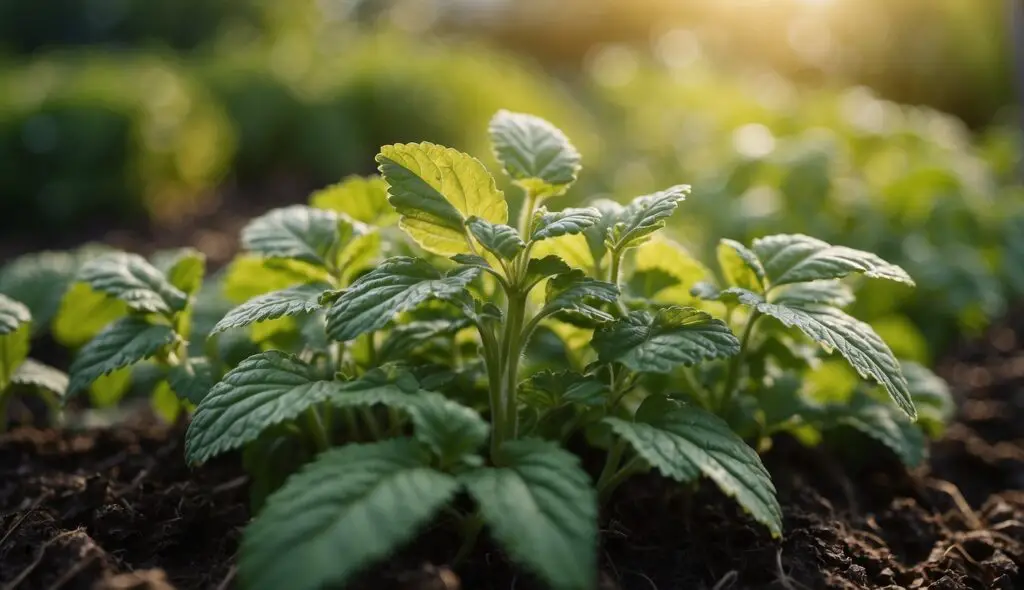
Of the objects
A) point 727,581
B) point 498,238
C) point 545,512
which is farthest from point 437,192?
point 727,581

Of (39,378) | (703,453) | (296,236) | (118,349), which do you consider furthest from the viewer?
(39,378)

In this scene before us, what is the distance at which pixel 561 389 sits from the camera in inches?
58.8

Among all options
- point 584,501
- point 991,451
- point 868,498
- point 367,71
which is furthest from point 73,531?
point 367,71

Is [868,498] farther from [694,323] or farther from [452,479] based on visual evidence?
[452,479]

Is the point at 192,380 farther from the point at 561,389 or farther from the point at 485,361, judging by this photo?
the point at 561,389

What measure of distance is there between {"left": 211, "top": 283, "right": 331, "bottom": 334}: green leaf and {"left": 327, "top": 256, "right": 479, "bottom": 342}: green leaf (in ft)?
0.31

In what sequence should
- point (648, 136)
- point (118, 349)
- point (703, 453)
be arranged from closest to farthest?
1. point (703, 453)
2. point (118, 349)
3. point (648, 136)

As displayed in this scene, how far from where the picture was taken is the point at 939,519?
1.97 m

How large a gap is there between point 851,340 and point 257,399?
3.10ft

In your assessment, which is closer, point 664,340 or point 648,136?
point 664,340

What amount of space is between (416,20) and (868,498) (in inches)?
378

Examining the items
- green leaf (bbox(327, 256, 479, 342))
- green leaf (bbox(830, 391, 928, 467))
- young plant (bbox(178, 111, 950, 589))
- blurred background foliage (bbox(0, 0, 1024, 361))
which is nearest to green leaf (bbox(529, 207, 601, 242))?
young plant (bbox(178, 111, 950, 589))

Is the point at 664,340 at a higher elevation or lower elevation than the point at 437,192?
lower

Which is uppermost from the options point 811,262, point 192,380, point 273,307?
point 811,262
